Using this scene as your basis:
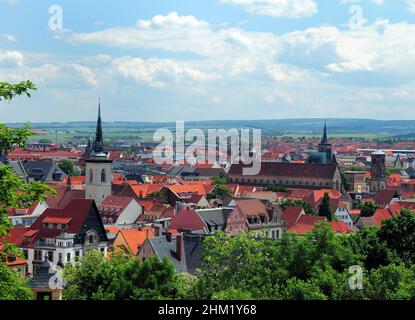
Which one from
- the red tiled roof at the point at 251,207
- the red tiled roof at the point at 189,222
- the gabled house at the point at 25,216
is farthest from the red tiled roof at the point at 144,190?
the red tiled roof at the point at 189,222

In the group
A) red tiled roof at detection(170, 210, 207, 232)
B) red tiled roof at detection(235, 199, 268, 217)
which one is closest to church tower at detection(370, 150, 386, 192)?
red tiled roof at detection(235, 199, 268, 217)

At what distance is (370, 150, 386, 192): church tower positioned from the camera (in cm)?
11750

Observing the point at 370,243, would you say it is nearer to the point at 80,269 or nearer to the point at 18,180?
the point at 80,269

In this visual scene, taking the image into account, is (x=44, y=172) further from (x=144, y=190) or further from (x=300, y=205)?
(x=300, y=205)

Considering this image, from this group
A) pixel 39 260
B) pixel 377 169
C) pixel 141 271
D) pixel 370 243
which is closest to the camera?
pixel 141 271

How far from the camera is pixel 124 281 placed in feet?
78.0

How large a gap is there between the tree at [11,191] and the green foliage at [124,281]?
921cm

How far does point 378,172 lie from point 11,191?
109924 millimetres

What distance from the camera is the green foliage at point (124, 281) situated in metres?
23.3

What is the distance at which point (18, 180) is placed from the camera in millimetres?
12633

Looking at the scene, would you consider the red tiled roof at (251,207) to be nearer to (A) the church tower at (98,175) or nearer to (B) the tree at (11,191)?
(A) the church tower at (98,175)
